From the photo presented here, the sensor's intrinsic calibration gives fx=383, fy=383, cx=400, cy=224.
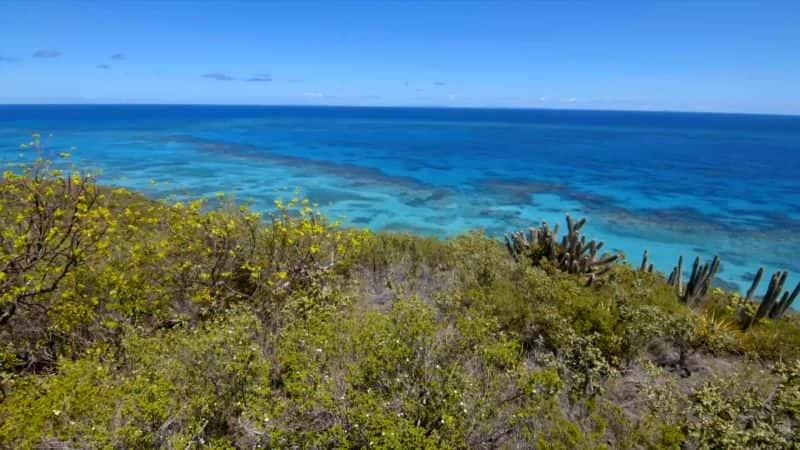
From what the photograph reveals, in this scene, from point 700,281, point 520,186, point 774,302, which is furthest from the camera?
point 520,186

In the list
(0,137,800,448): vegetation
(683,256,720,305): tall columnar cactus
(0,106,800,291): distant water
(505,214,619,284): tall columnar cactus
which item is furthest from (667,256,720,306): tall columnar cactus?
(0,106,800,291): distant water

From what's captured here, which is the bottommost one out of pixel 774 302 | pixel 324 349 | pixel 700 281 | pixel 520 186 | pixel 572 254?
pixel 774 302

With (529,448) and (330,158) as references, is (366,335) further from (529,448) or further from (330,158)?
(330,158)

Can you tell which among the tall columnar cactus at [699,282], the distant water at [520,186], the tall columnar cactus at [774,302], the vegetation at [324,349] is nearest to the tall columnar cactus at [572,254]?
the vegetation at [324,349]

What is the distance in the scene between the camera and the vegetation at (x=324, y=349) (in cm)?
394

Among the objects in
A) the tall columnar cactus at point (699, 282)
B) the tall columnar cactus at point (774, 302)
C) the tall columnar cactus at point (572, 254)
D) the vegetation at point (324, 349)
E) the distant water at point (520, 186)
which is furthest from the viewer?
the distant water at point (520, 186)

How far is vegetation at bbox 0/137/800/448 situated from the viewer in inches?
155

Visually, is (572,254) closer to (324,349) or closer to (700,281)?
(700,281)

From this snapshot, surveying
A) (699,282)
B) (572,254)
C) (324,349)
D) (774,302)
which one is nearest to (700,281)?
(699,282)

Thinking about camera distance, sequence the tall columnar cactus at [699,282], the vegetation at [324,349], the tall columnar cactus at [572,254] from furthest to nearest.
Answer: the tall columnar cactus at [572,254]
the tall columnar cactus at [699,282]
the vegetation at [324,349]

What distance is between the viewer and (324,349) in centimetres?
474

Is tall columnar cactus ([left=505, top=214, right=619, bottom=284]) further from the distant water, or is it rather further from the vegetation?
the distant water

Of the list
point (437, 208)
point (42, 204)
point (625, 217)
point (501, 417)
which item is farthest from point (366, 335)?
point (625, 217)

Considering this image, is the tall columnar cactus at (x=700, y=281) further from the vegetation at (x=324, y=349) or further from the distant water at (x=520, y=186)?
→ the distant water at (x=520, y=186)
